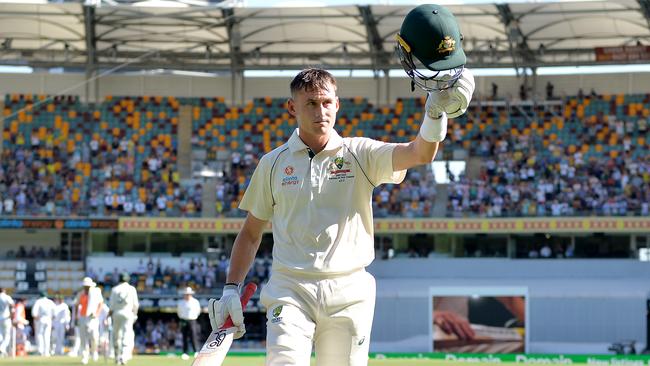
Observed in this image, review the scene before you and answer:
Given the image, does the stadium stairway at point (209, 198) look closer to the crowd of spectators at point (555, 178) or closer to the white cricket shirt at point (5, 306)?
the crowd of spectators at point (555, 178)

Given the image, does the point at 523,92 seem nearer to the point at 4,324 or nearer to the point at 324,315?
the point at 4,324

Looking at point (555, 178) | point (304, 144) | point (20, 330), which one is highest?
point (304, 144)

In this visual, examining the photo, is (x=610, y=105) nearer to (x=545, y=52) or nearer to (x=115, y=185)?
(x=545, y=52)

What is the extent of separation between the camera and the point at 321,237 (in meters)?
7.02

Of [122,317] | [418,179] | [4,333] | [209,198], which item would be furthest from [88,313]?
[418,179]

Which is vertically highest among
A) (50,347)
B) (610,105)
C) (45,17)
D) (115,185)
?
(45,17)

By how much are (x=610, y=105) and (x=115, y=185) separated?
736 inches

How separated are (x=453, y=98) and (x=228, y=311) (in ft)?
6.17

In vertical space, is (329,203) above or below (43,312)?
above

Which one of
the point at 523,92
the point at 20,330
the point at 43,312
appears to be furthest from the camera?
the point at 523,92

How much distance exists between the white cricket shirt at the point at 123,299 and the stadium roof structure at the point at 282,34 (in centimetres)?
2033

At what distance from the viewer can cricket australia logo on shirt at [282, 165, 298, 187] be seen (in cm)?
711

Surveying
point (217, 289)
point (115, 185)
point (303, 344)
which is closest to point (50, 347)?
point (217, 289)

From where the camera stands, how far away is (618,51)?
46.8 meters
